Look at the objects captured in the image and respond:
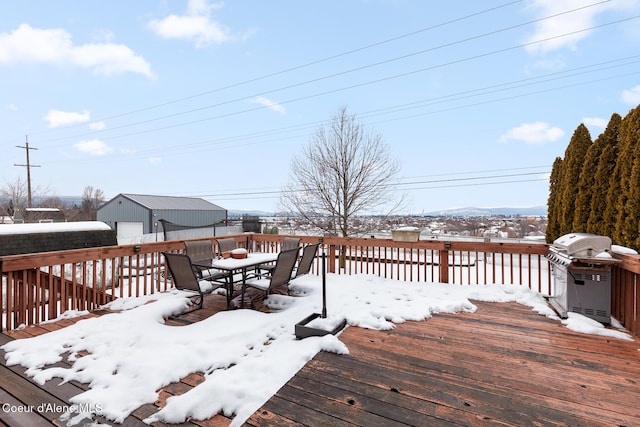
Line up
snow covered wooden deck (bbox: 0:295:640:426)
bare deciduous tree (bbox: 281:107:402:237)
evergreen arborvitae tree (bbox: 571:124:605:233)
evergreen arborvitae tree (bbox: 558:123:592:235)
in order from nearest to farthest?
snow covered wooden deck (bbox: 0:295:640:426)
evergreen arborvitae tree (bbox: 571:124:605:233)
evergreen arborvitae tree (bbox: 558:123:592:235)
bare deciduous tree (bbox: 281:107:402:237)

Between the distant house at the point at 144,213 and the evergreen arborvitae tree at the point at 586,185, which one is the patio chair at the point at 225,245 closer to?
the evergreen arborvitae tree at the point at 586,185

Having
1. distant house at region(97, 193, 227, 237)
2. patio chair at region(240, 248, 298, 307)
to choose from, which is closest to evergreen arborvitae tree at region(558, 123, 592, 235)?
patio chair at region(240, 248, 298, 307)

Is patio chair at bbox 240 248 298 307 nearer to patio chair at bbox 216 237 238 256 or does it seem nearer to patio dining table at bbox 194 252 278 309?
patio dining table at bbox 194 252 278 309

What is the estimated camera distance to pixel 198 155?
26969 millimetres

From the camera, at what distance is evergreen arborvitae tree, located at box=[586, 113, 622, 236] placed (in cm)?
450

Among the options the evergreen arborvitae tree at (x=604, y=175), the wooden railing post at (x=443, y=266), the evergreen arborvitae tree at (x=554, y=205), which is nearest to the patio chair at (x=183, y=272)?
the wooden railing post at (x=443, y=266)

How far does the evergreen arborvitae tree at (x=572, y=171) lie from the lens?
5250mm

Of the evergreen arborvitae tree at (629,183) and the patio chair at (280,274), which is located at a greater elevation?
the evergreen arborvitae tree at (629,183)

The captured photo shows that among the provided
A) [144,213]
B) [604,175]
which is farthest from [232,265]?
[144,213]

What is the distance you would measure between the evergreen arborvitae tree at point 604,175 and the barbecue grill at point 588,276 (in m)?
1.50

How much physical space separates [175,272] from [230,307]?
828 mm

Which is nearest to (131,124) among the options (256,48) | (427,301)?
(256,48)

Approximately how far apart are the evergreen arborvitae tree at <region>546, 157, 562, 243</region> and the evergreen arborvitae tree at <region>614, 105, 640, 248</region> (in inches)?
76.2

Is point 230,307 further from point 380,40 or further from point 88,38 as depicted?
point 88,38
